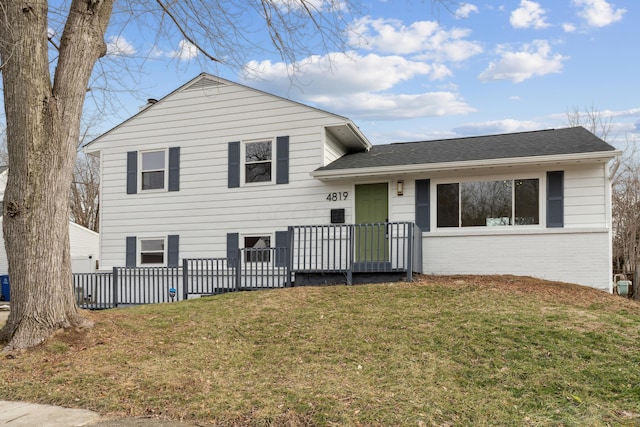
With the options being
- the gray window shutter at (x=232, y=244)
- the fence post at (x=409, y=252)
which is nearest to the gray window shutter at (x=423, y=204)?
the fence post at (x=409, y=252)

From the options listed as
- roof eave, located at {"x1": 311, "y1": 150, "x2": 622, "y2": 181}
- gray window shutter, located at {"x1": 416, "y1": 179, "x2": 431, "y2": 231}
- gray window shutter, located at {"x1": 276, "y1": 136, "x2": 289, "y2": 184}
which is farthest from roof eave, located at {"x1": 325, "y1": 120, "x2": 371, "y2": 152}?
gray window shutter, located at {"x1": 416, "y1": 179, "x2": 431, "y2": 231}

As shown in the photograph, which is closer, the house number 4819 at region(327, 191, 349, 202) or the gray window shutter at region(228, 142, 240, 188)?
the house number 4819 at region(327, 191, 349, 202)

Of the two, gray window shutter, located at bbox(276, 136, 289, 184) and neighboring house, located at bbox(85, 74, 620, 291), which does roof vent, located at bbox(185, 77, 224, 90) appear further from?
gray window shutter, located at bbox(276, 136, 289, 184)

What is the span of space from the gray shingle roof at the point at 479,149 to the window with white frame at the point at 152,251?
17.7 ft

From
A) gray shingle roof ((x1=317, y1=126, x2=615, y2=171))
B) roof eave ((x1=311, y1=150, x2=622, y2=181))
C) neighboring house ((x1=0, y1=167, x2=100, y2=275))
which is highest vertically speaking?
gray shingle roof ((x1=317, y1=126, x2=615, y2=171))

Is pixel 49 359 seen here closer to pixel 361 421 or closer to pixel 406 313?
pixel 361 421

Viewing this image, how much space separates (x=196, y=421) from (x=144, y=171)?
465 inches

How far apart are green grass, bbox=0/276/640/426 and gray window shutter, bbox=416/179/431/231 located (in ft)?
12.0

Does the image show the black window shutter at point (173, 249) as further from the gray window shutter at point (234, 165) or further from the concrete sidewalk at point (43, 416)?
the concrete sidewalk at point (43, 416)

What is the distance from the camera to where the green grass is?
4.66m

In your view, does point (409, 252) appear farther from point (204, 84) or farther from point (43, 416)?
point (204, 84)

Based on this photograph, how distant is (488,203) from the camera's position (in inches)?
475

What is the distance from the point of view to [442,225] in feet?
40.7

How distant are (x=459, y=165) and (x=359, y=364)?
22.9 ft
